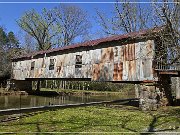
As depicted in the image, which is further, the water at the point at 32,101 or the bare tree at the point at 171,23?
the water at the point at 32,101

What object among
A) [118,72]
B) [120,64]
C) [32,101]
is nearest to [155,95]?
[118,72]

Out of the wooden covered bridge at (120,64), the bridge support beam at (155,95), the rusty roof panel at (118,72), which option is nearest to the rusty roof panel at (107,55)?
the wooden covered bridge at (120,64)

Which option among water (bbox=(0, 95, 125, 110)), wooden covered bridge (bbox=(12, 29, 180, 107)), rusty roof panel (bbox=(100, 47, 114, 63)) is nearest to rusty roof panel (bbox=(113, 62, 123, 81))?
wooden covered bridge (bbox=(12, 29, 180, 107))

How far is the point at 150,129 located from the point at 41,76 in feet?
75.5

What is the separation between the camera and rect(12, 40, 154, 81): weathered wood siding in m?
19.8

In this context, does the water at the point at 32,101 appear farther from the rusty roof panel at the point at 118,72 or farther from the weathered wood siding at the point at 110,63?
the rusty roof panel at the point at 118,72

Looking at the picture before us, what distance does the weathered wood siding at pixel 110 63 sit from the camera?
64.8 ft

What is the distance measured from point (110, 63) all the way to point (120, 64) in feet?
3.80

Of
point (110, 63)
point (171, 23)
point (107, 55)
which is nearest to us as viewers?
point (171, 23)

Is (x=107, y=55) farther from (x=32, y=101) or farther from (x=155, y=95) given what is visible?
(x=32, y=101)

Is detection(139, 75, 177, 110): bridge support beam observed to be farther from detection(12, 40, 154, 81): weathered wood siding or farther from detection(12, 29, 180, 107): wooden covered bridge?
detection(12, 40, 154, 81): weathered wood siding

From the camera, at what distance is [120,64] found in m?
21.6

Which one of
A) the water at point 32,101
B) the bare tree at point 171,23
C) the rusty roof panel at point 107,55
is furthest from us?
the water at point 32,101

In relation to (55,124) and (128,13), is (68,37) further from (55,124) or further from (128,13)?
(55,124)
